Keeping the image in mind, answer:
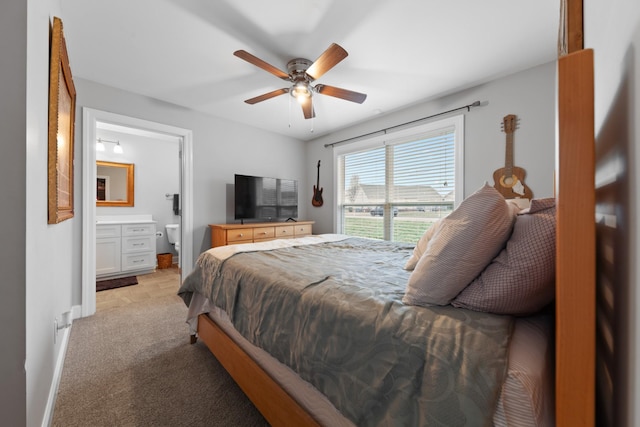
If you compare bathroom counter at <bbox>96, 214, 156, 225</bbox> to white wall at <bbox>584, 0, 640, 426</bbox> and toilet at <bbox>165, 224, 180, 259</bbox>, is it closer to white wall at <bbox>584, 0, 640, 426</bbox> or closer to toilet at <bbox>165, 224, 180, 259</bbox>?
toilet at <bbox>165, 224, 180, 259</bbox>

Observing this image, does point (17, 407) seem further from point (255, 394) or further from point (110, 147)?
point (110, 147)

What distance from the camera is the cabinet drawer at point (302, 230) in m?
4.20

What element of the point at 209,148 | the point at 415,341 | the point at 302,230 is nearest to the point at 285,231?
the point at 302,230

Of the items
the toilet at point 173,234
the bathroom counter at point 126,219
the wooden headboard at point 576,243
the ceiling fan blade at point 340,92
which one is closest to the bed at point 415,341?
the wooden headboard at point 576,243

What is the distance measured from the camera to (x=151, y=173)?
4992mm

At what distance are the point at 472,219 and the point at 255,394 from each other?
51.2 inches

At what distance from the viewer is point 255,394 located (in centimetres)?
131

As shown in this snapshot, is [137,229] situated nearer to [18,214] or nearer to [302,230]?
[302,230]

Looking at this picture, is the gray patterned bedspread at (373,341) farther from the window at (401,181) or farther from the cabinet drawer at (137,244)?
the cabinet drawer at (137,244)

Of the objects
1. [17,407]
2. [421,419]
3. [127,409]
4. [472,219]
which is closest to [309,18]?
[472,219]

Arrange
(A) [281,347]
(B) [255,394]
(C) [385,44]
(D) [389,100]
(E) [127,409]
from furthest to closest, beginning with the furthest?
(D) [389,100] < (C) [385,44] < (E) [127,409] < (B) [255,394] < (A) [281,347]

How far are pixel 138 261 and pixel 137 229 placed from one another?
53 centimetres

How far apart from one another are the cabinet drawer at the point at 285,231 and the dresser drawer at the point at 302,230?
9 centimetres

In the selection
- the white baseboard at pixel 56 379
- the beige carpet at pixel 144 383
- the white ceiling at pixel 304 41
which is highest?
the white ceiling at pixel 304 41
